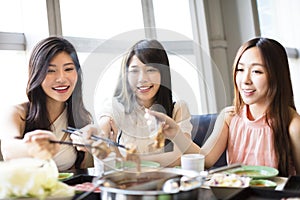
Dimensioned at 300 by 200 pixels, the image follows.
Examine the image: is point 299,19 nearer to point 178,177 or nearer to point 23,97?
point 23,97

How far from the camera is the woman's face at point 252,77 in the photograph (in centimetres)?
128

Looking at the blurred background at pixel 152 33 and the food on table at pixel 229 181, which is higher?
the blurred background at pixel 152 33

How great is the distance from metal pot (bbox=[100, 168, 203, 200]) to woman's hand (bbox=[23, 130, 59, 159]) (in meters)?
0.13

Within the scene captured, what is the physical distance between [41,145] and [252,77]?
83cm

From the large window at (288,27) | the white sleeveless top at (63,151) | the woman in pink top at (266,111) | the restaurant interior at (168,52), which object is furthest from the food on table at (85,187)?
the large window at (288,27)

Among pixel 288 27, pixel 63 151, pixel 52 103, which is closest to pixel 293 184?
pixel 63 151

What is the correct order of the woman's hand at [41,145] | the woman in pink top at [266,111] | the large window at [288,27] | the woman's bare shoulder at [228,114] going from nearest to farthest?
the woman's hand at [41,145], the woman in pink top at [266,111], the woman's bare shoulder at [228,114], the large window at [288,27]

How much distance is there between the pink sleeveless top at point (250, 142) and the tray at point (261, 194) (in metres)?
0.54

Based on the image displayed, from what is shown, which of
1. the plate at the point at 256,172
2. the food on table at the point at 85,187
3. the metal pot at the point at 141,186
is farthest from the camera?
the plate at the point at 256,172

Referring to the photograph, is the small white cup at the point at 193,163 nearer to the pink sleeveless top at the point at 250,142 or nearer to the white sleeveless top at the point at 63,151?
the pink sleeveless top at the point at 250,142

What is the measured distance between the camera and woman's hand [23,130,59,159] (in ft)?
2.41

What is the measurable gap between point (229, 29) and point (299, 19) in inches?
41.0

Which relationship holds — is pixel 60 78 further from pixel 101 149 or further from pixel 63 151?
pixel 101 149

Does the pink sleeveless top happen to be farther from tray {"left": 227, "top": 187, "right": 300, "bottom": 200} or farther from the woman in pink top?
tray {"left": 227, "top": 187, "right": 300, "bottom": 200}
